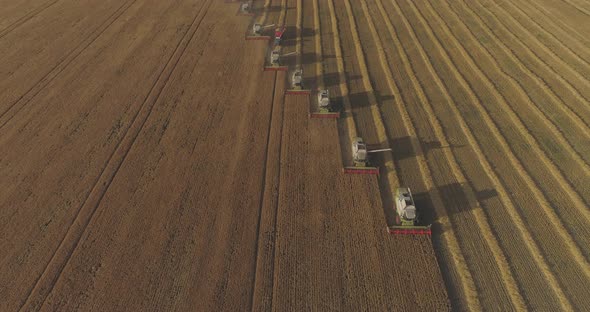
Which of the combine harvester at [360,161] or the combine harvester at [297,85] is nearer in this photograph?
the combine harvester at [360,161]

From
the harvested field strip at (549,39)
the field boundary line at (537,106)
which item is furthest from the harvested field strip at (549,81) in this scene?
the harvested field strip at (549,39)

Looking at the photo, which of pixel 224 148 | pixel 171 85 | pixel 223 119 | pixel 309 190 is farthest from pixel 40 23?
pixel 309 190

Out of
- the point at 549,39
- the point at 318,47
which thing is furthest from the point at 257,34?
the point at 549,39

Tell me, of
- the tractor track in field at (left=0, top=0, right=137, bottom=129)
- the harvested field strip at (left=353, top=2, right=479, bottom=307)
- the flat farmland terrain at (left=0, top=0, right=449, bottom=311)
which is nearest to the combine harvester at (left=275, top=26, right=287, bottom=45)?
the flat farmland terrain at (left=0, top=0, right=449, bottom=311)

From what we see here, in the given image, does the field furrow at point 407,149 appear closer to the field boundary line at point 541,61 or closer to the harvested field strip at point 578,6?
the field boundary line at point 541,61

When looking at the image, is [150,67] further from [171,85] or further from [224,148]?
[224,148]

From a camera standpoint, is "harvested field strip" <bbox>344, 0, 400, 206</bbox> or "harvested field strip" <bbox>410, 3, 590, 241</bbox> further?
"harvested field strip" <bbox>344, 0, 400, 206</bbox>

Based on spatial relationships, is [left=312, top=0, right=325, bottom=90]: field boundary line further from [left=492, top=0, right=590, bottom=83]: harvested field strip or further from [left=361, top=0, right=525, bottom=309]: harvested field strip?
[left=492, top=0, right=590, bottom=83]: harvested field strip
